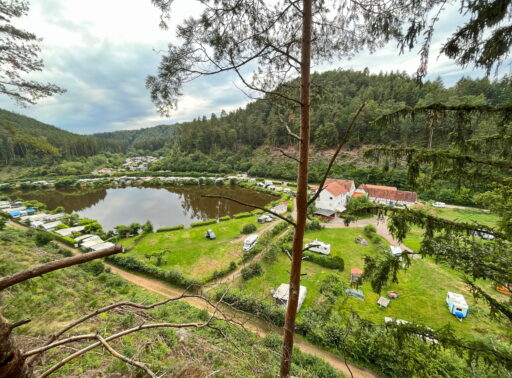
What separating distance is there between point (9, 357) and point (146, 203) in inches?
1394

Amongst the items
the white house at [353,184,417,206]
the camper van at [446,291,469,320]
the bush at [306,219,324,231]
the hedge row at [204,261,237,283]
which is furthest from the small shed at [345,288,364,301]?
the white house at [353,184,417,206]

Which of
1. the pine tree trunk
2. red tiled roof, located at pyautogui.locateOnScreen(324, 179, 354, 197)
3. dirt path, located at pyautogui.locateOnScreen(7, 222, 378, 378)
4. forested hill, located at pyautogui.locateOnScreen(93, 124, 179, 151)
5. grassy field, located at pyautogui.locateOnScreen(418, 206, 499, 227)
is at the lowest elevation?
dirt path, located at pyautogui.locateOnScreen(7, 222, 378, 378)

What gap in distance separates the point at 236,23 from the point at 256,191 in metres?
32.1

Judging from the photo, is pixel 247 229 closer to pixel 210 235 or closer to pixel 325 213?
pixel 210 235

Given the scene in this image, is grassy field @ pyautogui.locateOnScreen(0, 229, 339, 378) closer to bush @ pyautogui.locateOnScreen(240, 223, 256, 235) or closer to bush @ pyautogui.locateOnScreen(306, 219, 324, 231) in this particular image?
bush @ pyautogui.locateOnScreen(240, 223, 256, 235)

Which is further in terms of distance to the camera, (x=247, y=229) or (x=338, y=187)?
(x=338, y=187)

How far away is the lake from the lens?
25.5m

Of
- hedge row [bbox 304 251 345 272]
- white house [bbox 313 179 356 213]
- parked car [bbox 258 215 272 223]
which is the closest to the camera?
hedge row [bbox 304 251 345 272]

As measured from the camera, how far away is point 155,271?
1214 cm

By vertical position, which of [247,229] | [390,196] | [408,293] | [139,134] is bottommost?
[408,293]

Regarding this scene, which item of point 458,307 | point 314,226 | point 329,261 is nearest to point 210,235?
point 314,226

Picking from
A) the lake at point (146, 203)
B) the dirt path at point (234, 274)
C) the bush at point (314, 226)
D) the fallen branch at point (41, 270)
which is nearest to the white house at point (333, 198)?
the bush at point (314, 226)

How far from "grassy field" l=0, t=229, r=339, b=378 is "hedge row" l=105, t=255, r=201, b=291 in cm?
144

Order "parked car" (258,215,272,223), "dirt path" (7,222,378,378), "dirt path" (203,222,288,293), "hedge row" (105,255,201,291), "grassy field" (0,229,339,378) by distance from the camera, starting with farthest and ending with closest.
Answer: "parked car" (258,215,272,223) < "hedge row" (105,255,201,291) < "dirt path" (203,222,288,293) < "dirt path" (7,222,378,378) < "grassy field" (0,229,339,378)
